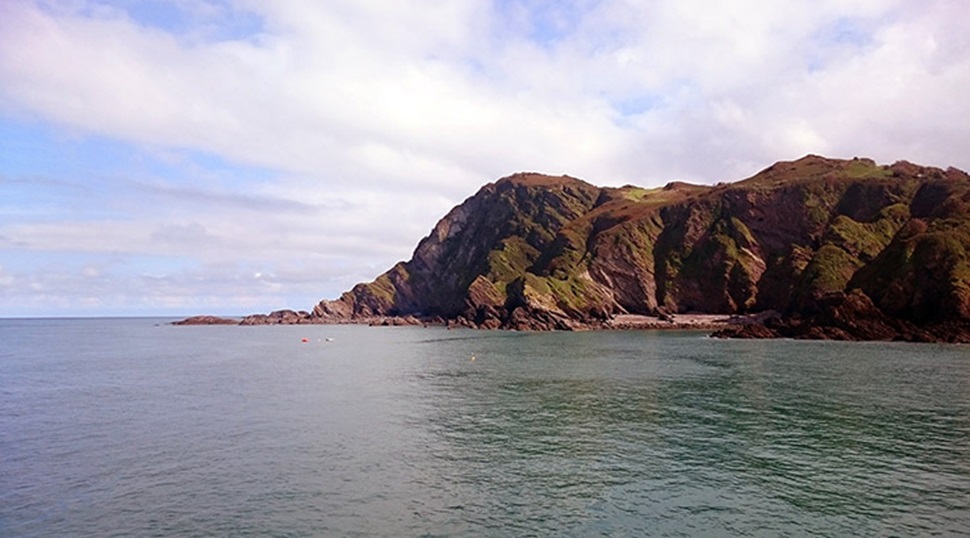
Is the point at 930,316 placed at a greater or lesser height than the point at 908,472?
greater

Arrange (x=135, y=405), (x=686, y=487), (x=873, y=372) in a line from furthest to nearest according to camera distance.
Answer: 1. (x=873, y=372)
2. (x=135, y=405)
3. (x=686, y=487)

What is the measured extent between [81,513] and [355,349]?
111 metres

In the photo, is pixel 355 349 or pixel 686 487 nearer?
pixel 686 487

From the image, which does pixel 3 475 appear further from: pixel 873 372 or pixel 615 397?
pixel 873 372

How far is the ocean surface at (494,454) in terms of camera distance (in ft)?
96.0

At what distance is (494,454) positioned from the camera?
4094 cm

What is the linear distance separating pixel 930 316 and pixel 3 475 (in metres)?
168

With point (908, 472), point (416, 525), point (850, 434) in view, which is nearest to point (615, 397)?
point (850, 434)

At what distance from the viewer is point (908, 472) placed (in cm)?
3603

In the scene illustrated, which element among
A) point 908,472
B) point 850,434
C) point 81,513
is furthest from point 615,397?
point 81,513

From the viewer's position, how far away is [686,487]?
110 feet

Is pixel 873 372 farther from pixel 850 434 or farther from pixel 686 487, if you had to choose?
pixel 686 487

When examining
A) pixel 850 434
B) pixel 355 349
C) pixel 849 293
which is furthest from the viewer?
pixel 849 293

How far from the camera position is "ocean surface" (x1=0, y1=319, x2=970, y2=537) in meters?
29.2
